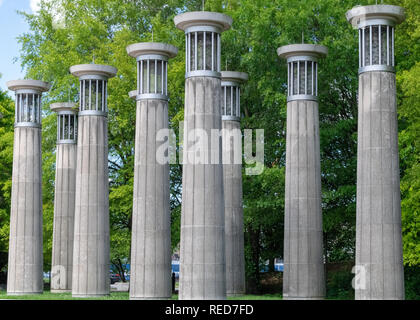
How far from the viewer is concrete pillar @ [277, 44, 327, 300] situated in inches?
1654

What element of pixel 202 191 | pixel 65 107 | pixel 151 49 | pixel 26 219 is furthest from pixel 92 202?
pixel 65 107

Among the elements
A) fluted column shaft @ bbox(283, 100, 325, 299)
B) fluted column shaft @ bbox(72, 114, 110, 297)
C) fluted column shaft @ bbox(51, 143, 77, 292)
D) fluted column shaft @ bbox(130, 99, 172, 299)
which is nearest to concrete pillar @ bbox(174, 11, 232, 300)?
fluted column shaft @ bbox(130, 99, 172, 299)

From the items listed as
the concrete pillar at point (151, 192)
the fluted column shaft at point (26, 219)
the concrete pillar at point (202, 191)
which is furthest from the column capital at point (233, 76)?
the concrete pillar at point (202, 191)

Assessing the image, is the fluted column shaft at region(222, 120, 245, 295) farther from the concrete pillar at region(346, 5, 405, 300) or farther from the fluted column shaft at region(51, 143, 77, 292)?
the concrete pillar at region(346, 5, 405, 300)

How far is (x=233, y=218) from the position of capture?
48.6m

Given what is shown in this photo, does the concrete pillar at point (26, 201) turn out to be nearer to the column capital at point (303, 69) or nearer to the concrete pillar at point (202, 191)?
the concrete pillar at point (202, 191)

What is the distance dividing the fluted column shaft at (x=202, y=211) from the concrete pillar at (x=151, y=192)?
16.9 ft

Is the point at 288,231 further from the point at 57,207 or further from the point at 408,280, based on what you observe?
the point at 57,207

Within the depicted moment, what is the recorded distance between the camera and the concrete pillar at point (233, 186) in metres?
48.2

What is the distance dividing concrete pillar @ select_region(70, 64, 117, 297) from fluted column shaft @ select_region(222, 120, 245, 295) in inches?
282

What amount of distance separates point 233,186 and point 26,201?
1185cm

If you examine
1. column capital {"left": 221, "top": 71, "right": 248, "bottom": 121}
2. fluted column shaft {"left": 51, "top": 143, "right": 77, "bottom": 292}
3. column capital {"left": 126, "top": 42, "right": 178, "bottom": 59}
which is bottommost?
fluted column shaft {"left": 51, "top": 143, "right": 77, "bottom": 292}

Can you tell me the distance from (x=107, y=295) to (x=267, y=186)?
14.5 m
